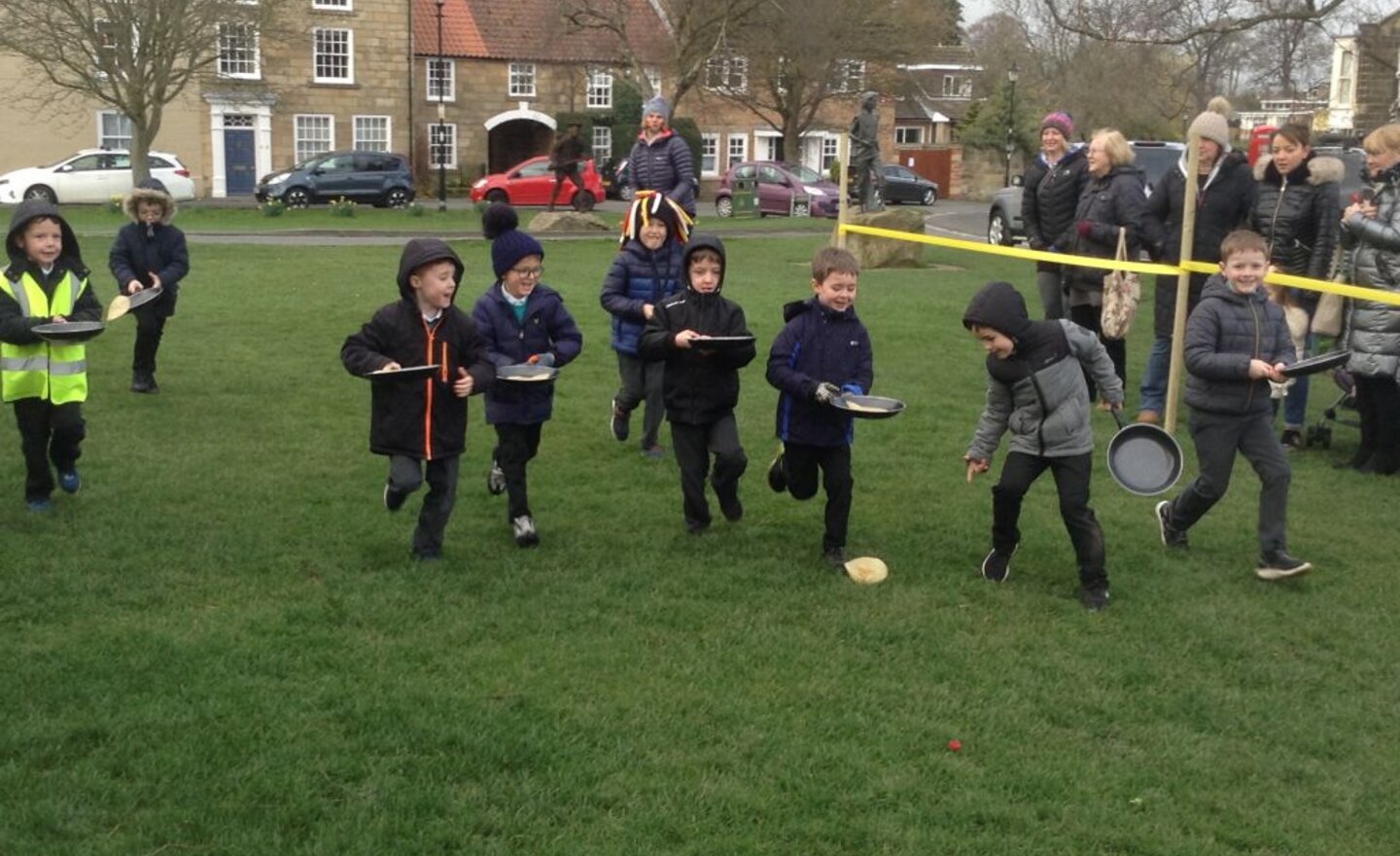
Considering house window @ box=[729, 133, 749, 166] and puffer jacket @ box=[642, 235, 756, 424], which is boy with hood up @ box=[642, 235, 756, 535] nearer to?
puffer jacket @ box=[642, 235, 756, 424]

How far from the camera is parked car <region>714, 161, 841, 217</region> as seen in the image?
40.8 metres

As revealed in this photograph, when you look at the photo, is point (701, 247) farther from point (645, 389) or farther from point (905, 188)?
point (905, 188)

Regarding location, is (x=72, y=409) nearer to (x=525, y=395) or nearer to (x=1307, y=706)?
(x=525, y=395)

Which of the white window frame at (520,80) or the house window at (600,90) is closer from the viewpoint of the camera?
the white window frame at (520,80)

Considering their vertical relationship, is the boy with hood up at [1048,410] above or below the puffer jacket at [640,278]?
below

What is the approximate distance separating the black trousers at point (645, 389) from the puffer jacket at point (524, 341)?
4.55 feet

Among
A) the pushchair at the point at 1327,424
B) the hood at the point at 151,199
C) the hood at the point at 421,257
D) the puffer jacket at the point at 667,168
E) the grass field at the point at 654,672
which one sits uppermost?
the puffer jacket at the point at 667,168

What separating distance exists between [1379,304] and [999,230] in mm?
19305

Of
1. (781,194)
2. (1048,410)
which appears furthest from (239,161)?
(1048,410)

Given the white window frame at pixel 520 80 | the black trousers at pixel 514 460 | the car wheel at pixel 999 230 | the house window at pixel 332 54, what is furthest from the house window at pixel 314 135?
the black trousers at pixel 514 460

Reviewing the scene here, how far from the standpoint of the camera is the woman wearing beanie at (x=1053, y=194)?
11.5 m

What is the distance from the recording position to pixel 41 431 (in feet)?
25.5

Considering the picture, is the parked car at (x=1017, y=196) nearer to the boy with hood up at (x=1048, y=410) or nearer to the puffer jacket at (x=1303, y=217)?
the puffer jacket at (x=1303, y=217)

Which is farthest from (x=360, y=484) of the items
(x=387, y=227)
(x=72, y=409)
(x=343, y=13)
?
(x=343, y=13)
